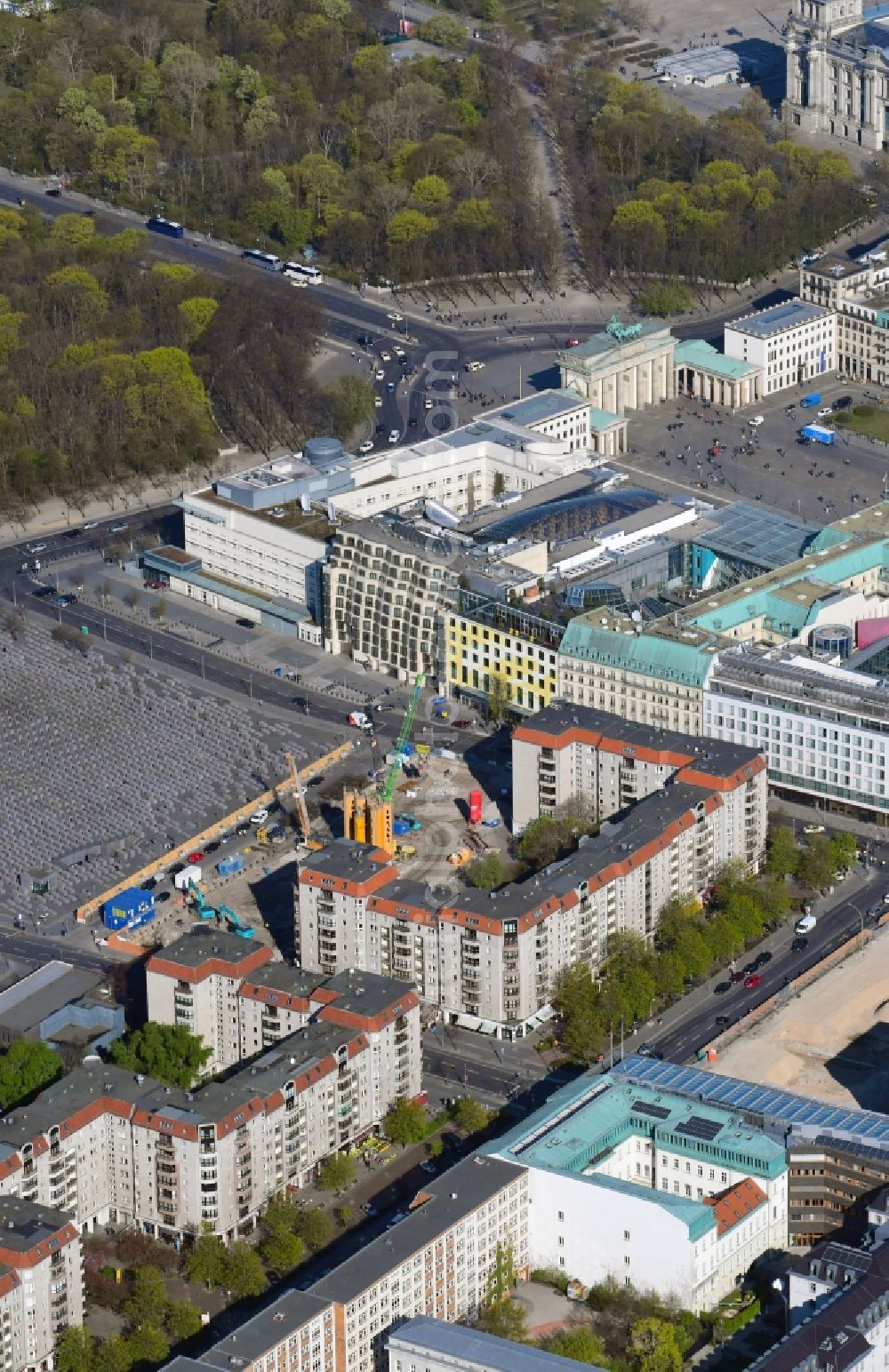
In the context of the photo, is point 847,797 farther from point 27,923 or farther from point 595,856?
point 27,923

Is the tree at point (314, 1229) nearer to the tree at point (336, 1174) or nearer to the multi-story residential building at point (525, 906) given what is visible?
the tree at point (336, 1174)

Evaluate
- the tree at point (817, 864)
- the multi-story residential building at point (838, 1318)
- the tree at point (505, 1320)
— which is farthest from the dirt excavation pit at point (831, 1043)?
the multi-story residential building at point (838, 1318)

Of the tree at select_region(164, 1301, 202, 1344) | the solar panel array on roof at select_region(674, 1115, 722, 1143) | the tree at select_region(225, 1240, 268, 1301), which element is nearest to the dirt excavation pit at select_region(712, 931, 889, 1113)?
the solar panel array on roof at select_region(674, 1115, 722, 1143)

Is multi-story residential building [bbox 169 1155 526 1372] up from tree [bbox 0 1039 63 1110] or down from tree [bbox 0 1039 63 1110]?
up

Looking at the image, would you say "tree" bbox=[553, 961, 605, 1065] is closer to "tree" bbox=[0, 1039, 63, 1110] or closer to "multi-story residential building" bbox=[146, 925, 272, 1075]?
"multi-story residential building" bbox=[146, 925, 272, 1075]

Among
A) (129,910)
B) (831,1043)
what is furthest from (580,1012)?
(129,910)

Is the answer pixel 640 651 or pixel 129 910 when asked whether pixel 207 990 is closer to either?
pixel 129 910
